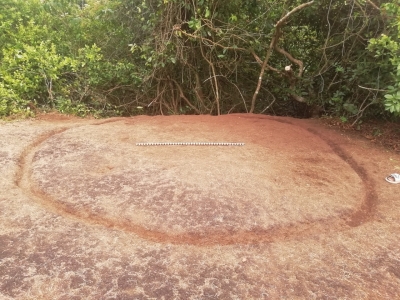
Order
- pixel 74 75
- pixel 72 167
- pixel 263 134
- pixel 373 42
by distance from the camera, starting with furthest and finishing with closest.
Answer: pixel 74 75 < pixel 263 134 < pixel 373 42 < pixel 72 167

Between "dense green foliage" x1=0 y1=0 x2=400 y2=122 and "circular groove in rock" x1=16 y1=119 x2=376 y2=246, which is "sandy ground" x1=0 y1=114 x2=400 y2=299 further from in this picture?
"dense green foliage" x1=0 y1=0 x2=400 y2=122

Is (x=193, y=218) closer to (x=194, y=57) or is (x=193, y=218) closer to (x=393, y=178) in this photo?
(x=393, y=178)

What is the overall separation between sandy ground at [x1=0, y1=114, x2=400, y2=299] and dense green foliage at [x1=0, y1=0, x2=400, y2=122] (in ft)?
3.89

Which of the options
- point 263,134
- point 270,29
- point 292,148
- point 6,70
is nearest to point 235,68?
point 270,29

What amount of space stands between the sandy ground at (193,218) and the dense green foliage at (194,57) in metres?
1.19

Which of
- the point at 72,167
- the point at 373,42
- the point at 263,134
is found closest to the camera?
the point at 72,167

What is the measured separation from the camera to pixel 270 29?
5.18m

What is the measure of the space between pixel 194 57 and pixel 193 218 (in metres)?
3.63

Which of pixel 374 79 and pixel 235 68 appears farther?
pixel 235 68

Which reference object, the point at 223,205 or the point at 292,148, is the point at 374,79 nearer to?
the point at 292,148

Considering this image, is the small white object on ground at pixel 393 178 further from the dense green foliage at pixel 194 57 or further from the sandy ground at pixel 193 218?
the dense green foliage at pixel 194 57

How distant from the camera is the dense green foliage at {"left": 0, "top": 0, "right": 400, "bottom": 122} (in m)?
4.39

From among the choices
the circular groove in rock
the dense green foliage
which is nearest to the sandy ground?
the circular groove in rock

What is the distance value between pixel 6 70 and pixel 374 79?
15.2ft
